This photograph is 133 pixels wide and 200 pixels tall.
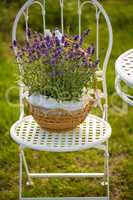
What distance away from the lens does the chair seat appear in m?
3.47

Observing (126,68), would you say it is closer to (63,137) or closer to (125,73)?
(125,73)

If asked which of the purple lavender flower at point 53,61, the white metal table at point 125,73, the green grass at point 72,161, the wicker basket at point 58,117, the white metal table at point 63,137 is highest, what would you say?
the purple lavender flower at point 53,61

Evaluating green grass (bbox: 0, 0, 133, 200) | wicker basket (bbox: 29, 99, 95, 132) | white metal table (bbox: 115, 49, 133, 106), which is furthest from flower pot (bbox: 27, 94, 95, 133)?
green grass (bbox: 0, 0, 133, 200)

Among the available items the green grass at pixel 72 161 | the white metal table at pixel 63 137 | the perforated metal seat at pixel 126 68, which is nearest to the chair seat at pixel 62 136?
the white metal table at pixel 63 137

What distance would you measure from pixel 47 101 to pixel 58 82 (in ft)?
0.42

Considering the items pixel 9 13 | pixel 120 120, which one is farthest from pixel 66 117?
pixel 9 13

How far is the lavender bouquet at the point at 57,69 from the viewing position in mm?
3475

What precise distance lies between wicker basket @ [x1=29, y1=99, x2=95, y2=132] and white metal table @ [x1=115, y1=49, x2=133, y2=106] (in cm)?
18

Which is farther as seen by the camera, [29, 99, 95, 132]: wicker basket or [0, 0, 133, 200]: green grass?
[0, 0, 133, 200]: green grass

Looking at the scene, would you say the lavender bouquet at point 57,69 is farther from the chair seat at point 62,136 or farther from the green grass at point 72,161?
the green grass at point 72,161

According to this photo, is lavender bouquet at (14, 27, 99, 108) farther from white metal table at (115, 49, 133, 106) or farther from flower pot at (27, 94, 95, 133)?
white metal table at (115, 49, 133, 106)

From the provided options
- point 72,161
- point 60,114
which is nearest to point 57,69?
point 60,114

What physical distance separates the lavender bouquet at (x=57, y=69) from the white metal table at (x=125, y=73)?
6.9 inches

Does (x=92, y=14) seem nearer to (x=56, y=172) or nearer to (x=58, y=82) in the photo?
(x=56, y=172)
